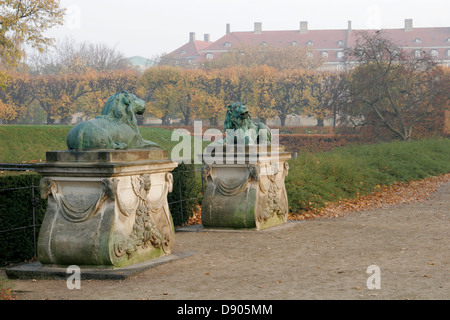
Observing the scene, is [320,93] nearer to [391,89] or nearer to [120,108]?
[391,89]

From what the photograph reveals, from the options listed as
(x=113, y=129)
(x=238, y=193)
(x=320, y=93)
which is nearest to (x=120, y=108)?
(x=113, y=129)

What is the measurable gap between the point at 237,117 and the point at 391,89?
26.2 metres

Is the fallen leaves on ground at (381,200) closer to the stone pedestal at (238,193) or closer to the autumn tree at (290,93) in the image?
the stone pedestal at (238,193)

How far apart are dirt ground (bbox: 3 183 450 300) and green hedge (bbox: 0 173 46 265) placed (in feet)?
5.43

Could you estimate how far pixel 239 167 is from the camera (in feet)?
34.3

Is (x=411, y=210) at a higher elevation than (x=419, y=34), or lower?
lower

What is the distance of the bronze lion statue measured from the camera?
712 centimetres

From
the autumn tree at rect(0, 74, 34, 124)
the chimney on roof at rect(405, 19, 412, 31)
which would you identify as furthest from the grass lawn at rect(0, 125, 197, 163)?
the chimney on roof at rect(405, 19, 412, 31)

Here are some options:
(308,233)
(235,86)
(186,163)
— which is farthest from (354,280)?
(235,86)

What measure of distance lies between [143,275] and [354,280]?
2263 mm

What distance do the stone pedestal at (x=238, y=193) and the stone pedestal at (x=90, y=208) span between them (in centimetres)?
326

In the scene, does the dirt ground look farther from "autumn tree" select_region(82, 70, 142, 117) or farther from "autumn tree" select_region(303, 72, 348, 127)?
"autumn tree" select_region(82, 70, 142, 117)

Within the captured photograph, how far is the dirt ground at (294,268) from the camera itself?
6059mm

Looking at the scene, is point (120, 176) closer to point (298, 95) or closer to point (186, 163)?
point (186, 163)
